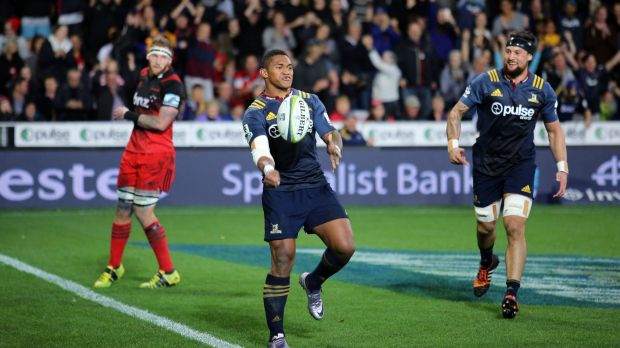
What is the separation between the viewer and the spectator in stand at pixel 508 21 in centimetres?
2273

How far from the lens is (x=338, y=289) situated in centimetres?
1040

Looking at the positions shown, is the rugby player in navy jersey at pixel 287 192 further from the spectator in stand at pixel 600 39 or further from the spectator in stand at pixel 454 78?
the spectator in stand at pixel 600 39

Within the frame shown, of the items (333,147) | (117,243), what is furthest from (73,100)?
(333,147)

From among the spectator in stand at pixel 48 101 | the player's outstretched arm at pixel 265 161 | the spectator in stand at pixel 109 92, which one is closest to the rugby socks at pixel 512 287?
the player's outstretched arm at pixel 265 161

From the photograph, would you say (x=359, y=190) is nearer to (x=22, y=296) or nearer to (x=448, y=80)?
(x=448, y=80)

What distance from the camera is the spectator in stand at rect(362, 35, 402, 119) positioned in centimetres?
2112

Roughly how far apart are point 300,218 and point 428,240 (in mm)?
7323

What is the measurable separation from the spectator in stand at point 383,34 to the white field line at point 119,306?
37.1 ft

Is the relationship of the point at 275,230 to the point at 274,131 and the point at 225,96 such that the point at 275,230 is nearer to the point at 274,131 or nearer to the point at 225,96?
the point at 274,131

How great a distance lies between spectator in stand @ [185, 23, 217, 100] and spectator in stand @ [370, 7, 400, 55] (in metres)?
3.48

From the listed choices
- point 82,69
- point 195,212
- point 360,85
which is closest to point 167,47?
point 195,212

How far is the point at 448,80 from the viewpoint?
2152 centimetres

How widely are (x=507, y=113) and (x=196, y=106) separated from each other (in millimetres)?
11381

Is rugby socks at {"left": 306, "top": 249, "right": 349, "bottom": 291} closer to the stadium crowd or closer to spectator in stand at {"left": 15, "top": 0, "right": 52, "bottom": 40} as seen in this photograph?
the stadium crowd
